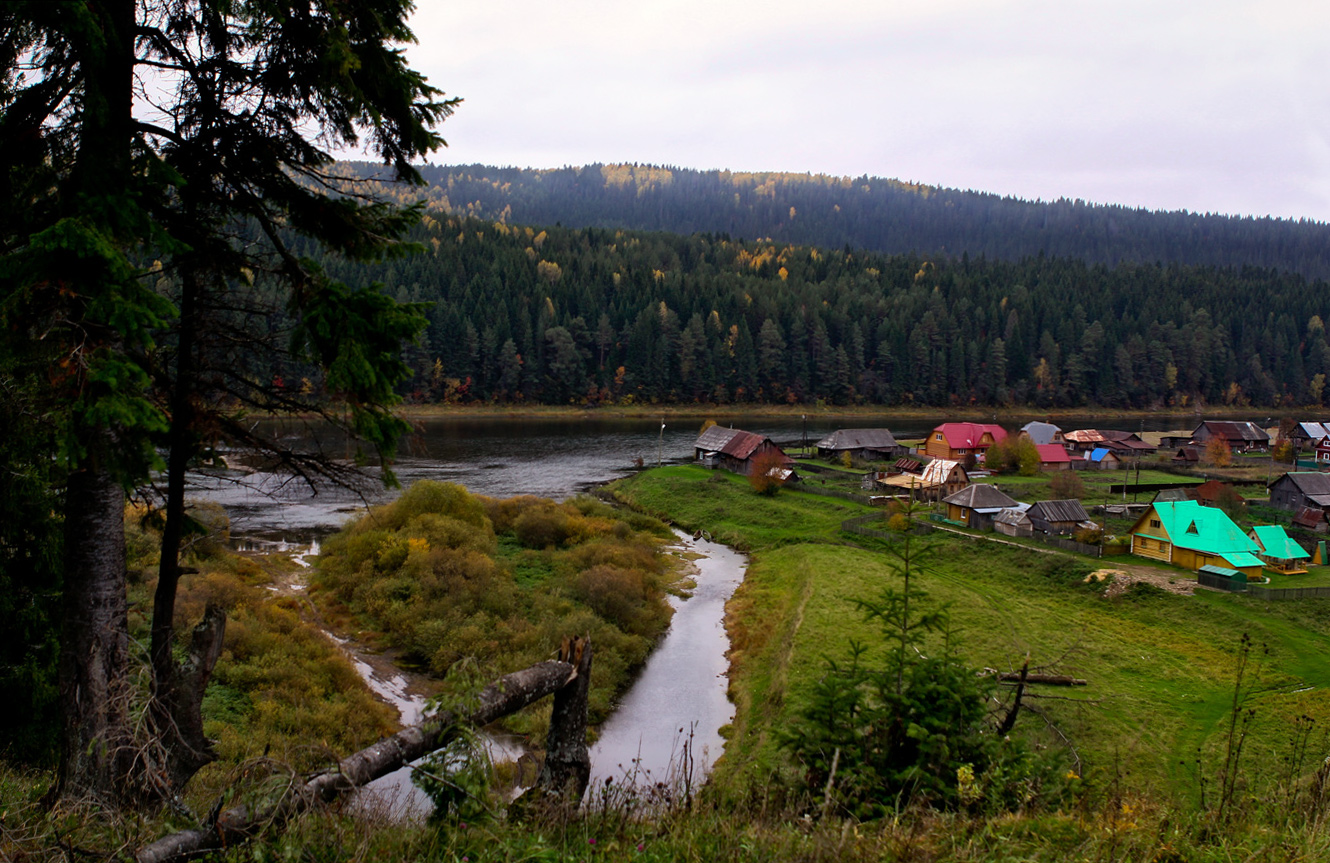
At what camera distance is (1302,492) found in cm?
4125

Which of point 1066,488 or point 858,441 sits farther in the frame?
point 858,441

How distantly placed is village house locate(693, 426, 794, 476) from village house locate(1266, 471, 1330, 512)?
29.4 meters

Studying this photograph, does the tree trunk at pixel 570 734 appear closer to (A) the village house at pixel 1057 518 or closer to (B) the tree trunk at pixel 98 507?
(B) the tree trunk at pixel 98 507

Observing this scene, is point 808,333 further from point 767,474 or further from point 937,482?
point 767,474

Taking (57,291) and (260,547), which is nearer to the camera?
(57,291)

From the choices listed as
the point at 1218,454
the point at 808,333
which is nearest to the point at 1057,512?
the point at 1218,454

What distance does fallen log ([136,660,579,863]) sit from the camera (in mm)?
4113

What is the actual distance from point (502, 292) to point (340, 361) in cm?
11072

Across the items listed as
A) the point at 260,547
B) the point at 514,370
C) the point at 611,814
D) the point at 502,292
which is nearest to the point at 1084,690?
the point at 611,814

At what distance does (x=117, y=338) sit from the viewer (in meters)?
5.05

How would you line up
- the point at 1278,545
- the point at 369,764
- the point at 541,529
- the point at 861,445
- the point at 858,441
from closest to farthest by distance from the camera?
the point at 369,764 → the point at 1278,545 → the point at 541,529 → the point at 861,445 → the point at 858,441

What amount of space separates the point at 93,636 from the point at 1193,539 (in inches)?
1462

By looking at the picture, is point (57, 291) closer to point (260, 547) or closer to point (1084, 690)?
point (1084, 690)

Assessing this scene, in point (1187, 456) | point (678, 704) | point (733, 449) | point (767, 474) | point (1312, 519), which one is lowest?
point (678, 704)
